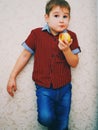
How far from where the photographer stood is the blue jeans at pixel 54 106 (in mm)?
1200

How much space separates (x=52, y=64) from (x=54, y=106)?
26 centimetres

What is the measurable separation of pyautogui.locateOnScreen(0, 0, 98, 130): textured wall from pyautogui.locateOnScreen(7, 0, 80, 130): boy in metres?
0.09

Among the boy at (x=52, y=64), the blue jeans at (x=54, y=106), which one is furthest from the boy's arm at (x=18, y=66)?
the blue jeans at (x=54, y=106)

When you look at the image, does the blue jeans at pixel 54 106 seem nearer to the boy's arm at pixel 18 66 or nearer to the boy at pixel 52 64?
the boy at pixel 52 64

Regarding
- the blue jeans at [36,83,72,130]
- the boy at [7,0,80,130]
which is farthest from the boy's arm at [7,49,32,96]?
the blue jeans at [36,83,72,130]

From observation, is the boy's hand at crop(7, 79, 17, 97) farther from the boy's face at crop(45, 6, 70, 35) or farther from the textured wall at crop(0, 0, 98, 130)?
the boy's face at crop(45, 6, 70, 35)

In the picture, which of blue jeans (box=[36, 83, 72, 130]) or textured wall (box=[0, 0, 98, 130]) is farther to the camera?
textured wall (box=[0, 0, 98, 130])

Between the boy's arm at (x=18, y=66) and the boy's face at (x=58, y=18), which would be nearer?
the boy's face at (x=58, y=18)

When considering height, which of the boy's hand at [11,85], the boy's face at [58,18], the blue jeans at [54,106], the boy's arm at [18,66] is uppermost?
the boy's face at [58,18]

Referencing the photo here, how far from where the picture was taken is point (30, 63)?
4.37ft

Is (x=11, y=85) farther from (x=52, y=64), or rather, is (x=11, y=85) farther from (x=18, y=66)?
(x=52, y=64)

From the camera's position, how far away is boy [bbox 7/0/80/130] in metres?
1.17

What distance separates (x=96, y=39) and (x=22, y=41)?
0.47 metres

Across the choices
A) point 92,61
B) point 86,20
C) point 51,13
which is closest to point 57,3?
point 51,13
